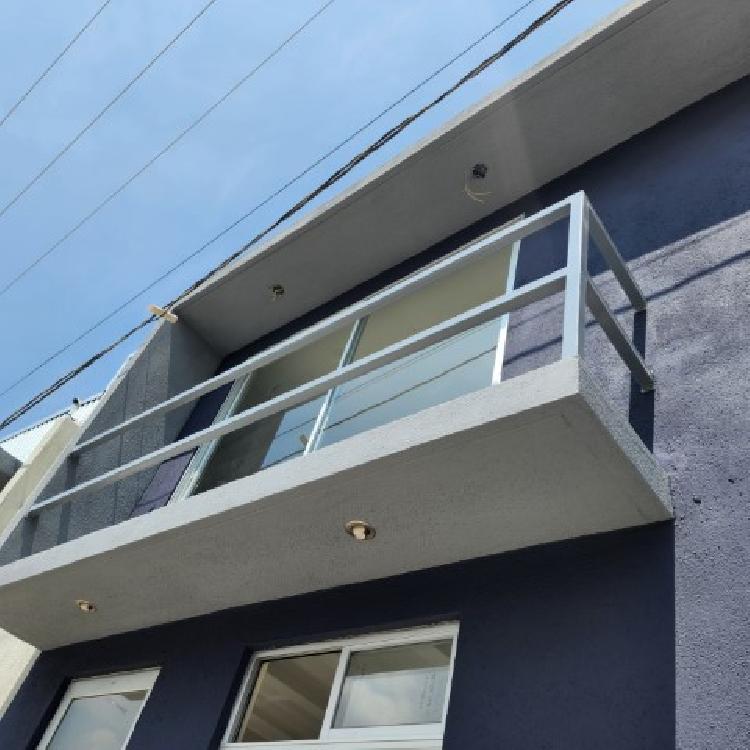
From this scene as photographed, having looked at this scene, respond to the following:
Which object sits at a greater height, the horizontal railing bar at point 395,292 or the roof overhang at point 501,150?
the roof overhang at point 501,150

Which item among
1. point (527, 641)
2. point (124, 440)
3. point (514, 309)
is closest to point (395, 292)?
point (514, 309)

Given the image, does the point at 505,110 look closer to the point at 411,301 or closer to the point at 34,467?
the point at 411,301

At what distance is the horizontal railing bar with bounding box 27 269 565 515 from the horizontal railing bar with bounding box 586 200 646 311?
0.54m

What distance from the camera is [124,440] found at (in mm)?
6527

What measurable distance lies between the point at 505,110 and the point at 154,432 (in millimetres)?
4027

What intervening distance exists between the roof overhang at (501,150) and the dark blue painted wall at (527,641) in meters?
3.58

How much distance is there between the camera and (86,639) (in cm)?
524

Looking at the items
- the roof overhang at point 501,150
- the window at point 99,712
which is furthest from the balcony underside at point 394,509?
the roof overhang at point 501,150

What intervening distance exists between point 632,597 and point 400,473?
1.02m

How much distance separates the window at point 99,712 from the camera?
4625mm

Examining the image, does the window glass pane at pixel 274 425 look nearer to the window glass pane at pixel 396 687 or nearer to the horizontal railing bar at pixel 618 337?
the window glass pane at pixel 396 687

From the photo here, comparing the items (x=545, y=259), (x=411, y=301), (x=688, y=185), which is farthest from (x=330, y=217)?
(x=688, y=185)

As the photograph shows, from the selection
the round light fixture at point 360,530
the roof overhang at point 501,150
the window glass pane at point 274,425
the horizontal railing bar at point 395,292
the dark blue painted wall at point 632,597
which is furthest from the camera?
the window glass pane at point 274,425

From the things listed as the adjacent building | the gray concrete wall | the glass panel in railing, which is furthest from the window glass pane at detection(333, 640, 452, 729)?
the adjacent building
